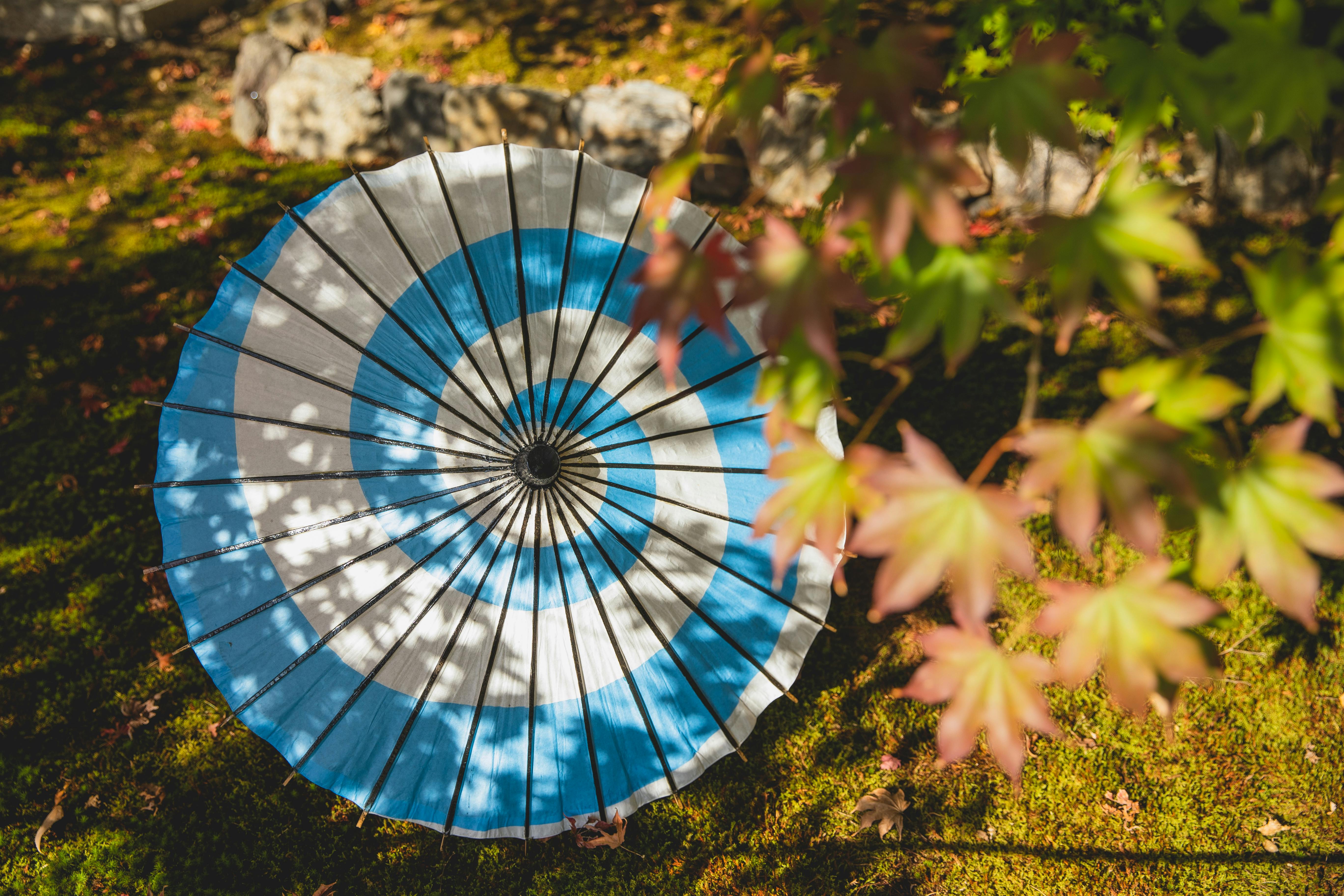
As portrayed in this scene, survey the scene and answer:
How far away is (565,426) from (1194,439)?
179 centimetres

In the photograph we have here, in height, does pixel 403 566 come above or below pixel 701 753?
above

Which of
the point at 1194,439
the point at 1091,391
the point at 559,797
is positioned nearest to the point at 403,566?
the point at 559,797

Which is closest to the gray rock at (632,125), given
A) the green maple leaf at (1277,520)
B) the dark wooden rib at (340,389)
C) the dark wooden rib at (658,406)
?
the dark wooden rib at (658,406)

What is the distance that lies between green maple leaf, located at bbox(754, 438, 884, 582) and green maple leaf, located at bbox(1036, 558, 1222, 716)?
0.39 metres

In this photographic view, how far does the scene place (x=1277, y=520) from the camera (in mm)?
1281

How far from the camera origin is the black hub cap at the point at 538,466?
7.97 ft

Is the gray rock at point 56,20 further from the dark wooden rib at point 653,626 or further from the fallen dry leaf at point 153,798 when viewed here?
the dark wooden rib at point 653,626

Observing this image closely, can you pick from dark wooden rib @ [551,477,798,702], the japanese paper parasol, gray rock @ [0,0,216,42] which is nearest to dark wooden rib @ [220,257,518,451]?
the japanese paper parasol

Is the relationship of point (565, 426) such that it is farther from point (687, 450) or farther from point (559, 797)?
point (559, 797)

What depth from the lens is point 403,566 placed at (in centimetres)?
247

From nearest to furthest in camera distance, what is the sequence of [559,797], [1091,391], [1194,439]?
[1194,439] < [559,797] < [1091,391]

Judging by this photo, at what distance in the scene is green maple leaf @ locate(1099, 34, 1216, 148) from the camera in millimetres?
1359

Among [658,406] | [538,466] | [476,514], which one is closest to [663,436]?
[658,406]

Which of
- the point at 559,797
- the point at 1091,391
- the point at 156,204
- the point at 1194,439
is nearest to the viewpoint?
the point at 1194,439
